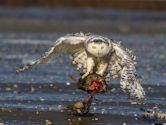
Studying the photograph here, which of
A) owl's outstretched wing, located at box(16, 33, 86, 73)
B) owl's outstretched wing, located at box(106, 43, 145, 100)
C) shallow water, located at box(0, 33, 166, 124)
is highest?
owl's outstretched wing, located at box(16, 33, 86, 73)

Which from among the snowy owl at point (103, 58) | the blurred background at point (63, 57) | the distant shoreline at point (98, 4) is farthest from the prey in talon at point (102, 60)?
the distant shoreline at point (98, 4)

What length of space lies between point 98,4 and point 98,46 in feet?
150

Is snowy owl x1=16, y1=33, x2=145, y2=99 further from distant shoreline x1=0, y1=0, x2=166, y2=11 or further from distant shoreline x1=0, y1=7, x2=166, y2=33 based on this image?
distant shoreline x1=0, y1=0, x2=166, y2=11

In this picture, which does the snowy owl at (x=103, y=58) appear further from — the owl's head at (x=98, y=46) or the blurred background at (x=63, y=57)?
the blurred background at (x=63, y=57)

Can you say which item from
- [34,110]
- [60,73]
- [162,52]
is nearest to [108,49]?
[34,110]

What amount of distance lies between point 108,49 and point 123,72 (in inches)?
16.2

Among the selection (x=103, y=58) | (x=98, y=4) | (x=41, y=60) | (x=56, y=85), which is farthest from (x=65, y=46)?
(x=98, y=4)

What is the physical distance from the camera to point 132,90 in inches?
549

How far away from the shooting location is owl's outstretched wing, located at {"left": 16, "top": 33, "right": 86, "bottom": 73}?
570 inches

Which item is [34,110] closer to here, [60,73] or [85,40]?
[85,40]

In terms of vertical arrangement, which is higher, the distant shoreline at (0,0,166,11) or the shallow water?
the distant shoreline at (0,0,166,11)

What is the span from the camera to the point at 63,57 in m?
24.5

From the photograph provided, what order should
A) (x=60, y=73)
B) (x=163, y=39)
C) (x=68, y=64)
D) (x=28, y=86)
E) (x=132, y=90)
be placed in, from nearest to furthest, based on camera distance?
(x=132, y=90) → (x=28, y=86) → (x=60, y=73) → (x=68, y=64) → (x=163, y=39)

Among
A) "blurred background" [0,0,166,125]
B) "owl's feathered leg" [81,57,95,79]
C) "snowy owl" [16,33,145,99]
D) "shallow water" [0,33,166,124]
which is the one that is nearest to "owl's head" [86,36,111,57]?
"snowy owl" [16,33,145,99]
